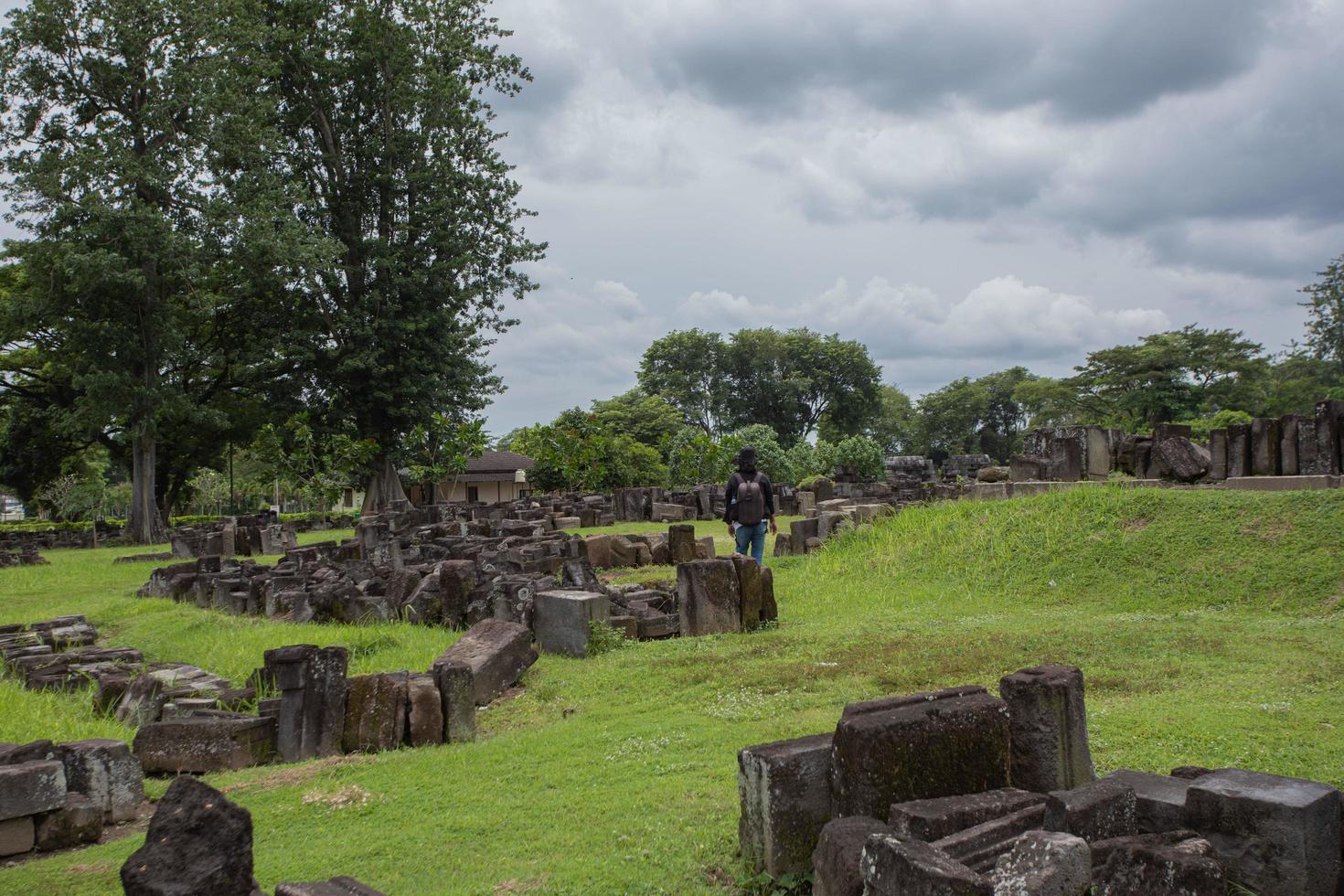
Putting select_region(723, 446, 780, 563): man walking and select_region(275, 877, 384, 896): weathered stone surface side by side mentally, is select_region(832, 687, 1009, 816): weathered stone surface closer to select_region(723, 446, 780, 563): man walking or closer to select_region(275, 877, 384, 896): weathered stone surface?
select_region(275, 877, 384, 896): weathered stone surface

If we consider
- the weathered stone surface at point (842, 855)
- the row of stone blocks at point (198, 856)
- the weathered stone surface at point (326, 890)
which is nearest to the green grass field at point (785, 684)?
the weathered stone surface at point (842, 855)

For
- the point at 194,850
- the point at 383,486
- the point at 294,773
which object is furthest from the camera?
the point at 383,486

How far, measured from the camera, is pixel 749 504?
36.9 feet

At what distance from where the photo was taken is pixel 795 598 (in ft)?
38.8

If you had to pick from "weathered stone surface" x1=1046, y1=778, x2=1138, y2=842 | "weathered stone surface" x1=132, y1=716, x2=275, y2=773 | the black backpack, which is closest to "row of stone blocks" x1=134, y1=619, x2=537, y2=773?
"weathered stone surface" x1=132, y1=716, x2=275, y2=773

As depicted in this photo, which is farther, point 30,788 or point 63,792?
point 63,792

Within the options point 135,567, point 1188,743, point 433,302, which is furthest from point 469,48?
point 1188,743

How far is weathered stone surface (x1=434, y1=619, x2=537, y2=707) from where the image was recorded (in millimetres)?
7551

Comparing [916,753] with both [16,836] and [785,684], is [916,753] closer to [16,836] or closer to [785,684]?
[785,684]

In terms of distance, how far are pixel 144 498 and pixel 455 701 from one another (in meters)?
26.9

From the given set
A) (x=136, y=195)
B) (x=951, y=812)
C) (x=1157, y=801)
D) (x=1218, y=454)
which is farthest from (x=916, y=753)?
(x=136, y=195)

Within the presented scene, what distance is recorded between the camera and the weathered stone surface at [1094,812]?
335 centimetres

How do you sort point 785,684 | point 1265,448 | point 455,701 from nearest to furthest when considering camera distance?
point 455,701
point 785,684
point 1265,448

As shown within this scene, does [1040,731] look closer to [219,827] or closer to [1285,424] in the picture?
[219,827]
